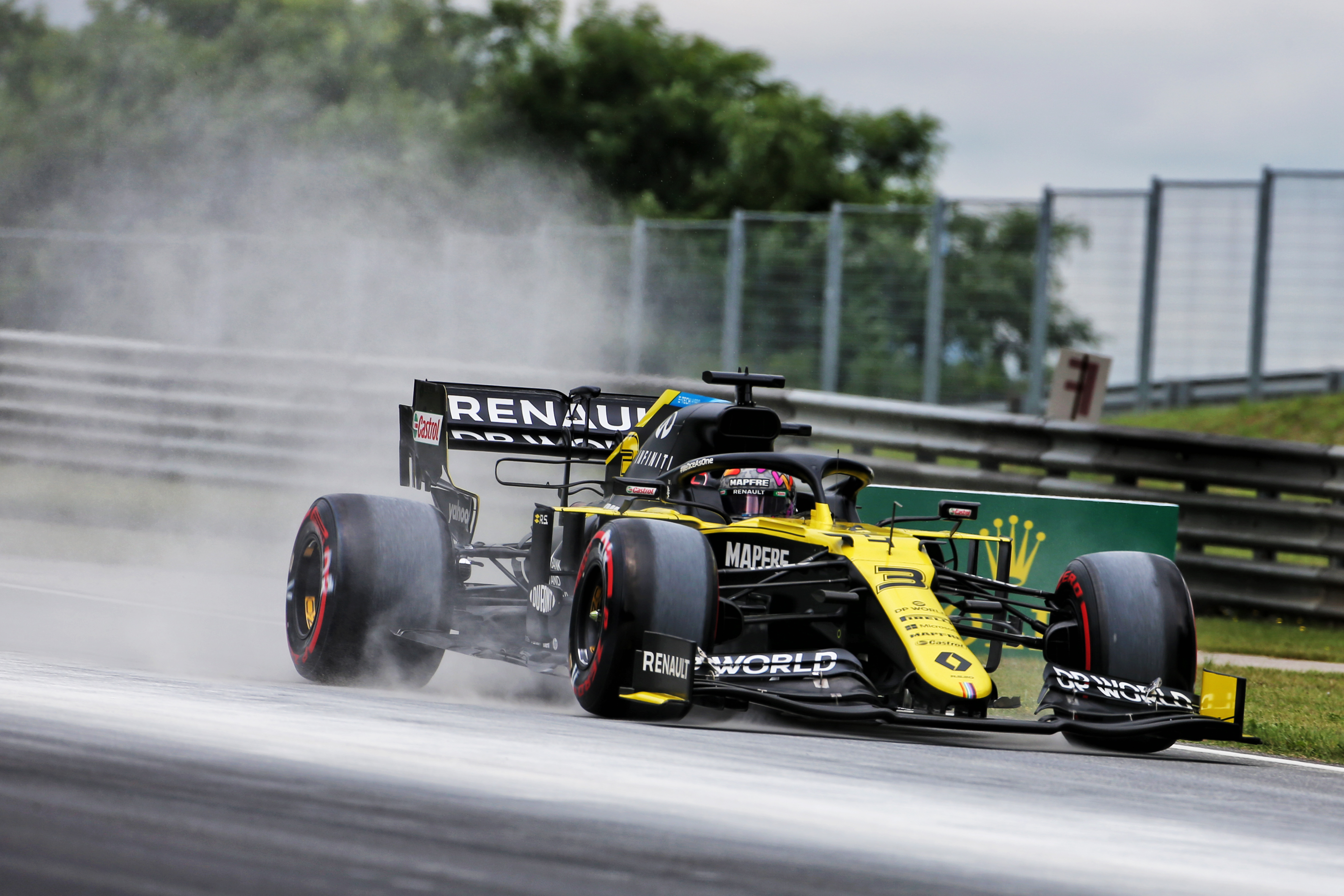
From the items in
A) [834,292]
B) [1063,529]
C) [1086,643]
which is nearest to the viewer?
[1086,643]

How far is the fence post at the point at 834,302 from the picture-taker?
19641mm

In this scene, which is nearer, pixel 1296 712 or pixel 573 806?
pixel 573 806

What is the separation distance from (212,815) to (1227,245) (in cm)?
1486

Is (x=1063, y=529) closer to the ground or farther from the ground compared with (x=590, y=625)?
farther from the ground

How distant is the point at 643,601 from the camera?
→ 6.86 meters

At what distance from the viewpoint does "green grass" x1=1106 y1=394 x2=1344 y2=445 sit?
58.0ft

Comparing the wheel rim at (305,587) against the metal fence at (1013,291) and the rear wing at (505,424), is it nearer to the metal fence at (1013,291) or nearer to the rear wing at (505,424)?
the rear wing at (505,424)

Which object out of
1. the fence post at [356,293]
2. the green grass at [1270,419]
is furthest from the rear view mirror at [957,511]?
the fence post at [356,293]

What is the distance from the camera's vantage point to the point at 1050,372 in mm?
19328

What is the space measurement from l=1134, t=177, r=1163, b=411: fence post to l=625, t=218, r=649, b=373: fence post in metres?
5.97

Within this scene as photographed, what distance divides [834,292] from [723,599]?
1256 centimetres

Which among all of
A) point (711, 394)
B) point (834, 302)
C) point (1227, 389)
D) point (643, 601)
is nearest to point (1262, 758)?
point (643, 601)

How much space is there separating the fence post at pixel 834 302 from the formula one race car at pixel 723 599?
10155 millimetres

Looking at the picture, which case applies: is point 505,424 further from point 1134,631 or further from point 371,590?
point 1134,631
